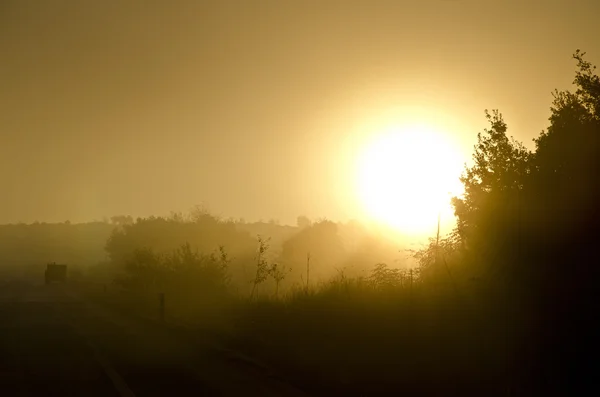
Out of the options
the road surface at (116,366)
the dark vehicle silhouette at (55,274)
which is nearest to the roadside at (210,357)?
the road surface at (116,366)

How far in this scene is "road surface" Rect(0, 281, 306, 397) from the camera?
454 inches

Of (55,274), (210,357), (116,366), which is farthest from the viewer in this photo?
(55,274)

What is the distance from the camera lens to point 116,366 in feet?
45.7

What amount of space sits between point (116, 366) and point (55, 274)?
193 feet

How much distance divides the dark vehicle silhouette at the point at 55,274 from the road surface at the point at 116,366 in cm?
4722

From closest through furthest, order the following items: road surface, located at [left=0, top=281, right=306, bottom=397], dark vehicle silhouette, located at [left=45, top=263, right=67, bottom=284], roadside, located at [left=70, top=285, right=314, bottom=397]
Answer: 1. road surface, located at [left=0, top=281, right=306, bottom=397]
2. roadside, located at [left=70, top=285, right=314, bottom=397]
3. dark vehicle silhouette, located at [left=45, top=263, right=67, bottom=284]

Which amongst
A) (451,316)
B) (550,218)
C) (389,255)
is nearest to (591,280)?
(550,218)

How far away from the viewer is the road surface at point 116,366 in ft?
37.9

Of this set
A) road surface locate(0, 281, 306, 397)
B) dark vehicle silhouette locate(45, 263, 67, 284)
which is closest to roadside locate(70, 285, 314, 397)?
road surface locate(0, 281, 306, 397)

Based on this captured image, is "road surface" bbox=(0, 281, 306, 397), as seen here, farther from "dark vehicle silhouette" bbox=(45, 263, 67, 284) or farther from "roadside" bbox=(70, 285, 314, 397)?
"dark vehicle silhouette" bbox=(45, 263, 67, 284)

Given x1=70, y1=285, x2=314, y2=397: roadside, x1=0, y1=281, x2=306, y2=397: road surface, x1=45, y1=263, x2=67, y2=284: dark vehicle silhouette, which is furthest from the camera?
x1=45, y1=263, x2=67, y2=284: dark vehicle silhouette

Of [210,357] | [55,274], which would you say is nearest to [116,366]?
[210,357]

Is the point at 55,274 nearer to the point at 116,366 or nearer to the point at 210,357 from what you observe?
the point at 210,357

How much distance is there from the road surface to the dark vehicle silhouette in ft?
155
